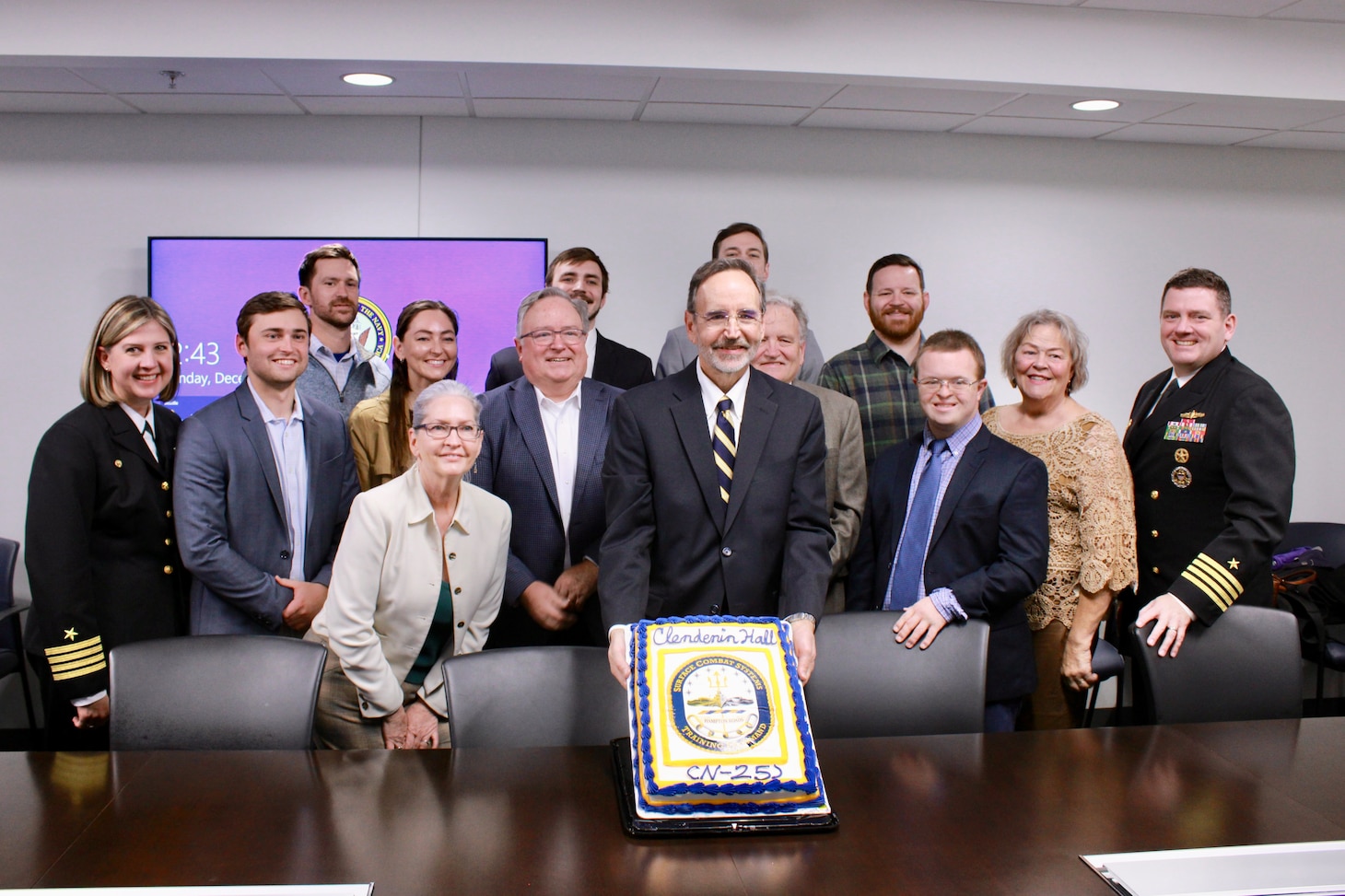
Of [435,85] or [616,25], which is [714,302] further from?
[435,85]

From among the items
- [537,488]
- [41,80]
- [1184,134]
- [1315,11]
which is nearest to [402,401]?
[537,488]

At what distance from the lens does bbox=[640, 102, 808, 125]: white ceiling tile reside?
14.8 feet

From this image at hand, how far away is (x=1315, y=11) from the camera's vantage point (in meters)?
3.83

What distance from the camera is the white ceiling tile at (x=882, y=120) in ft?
15.1

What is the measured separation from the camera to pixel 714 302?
7.36 feet

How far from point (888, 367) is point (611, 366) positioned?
1.10m

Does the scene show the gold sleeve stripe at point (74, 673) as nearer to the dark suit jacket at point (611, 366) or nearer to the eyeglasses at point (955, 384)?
the dark suit jacket at point (611, 366)

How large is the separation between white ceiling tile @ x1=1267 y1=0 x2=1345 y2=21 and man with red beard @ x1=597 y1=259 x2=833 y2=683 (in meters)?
3.02

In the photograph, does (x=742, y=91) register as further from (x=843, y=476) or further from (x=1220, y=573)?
(x=1220, y=573)

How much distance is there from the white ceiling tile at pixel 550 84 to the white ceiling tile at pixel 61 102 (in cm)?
168

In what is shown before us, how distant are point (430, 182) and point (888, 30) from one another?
7.50 feet

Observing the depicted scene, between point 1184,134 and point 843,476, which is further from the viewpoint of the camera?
point 1184,134

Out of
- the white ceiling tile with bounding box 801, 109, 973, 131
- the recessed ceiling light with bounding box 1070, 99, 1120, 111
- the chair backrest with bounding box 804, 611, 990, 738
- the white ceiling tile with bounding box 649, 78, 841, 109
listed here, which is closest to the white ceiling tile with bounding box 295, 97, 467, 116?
the white ceiling tile with bounding box 649, 78, 841, 109

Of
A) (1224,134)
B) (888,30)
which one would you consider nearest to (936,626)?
(888,30)
